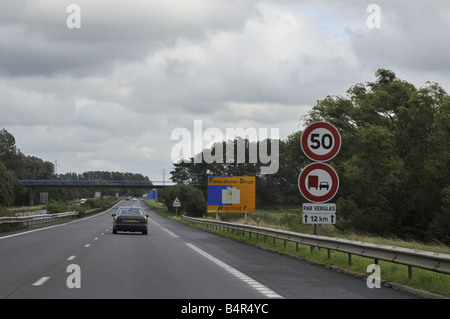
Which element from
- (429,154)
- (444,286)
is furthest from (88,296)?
(429,154)

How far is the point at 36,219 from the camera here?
158 ft

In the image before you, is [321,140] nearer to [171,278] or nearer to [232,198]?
[171,278]

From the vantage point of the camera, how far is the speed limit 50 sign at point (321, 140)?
1642 centimetres

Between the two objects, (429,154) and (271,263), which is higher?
(429,154)

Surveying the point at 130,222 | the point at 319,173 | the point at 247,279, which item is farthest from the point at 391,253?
the point at 130,222

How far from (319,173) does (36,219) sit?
3568cm

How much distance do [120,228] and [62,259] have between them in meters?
17.0

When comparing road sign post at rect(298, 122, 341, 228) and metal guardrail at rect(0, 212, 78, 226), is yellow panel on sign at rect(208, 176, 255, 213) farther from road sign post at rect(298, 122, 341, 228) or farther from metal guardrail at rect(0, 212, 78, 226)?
road sign post at rect(298, 122, 341, 228)

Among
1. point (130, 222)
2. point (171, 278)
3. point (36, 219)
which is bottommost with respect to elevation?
point (36, 219)

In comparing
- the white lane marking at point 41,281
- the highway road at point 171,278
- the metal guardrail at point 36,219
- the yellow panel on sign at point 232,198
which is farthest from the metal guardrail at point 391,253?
the yellow panel on sign at point 232,198

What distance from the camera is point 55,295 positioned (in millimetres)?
9930

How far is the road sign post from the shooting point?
1644cm

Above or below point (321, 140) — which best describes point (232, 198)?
below

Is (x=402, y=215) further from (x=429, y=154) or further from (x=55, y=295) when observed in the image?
(x=55, y=295)
